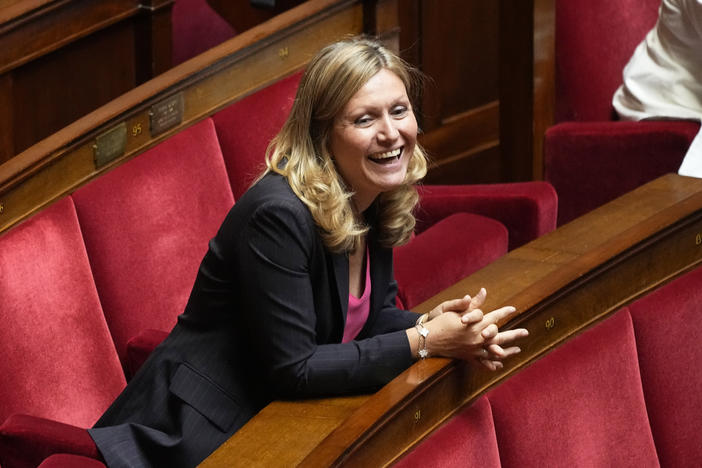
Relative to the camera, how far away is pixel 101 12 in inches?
39.3

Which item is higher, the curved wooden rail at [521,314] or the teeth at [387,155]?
the teeth at [387,155]

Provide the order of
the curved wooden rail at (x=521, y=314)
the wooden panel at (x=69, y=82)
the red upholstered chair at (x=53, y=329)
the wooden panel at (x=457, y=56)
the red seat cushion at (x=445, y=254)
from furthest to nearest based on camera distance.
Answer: the wooden panel at (x=457, y=56)
the wooden panel at (x=69, y=82)
the red seat cushion at (x=445, y=254)
the red upholstered chair at (x=53, y=329)
the curved wooden rail at (x=521, y=314)

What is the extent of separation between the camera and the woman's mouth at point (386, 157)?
23.9 inches

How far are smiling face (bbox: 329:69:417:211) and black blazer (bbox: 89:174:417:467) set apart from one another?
4cm

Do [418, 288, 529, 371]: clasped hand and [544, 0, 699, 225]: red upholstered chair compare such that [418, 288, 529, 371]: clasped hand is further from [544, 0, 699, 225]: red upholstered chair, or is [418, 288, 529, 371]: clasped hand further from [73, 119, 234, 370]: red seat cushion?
[544, 0, 699, 225]: red upholstered chair

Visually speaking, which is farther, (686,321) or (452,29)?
(452,29)

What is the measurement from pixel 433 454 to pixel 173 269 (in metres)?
0.41

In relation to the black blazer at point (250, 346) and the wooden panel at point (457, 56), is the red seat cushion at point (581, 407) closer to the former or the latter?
the black blazer at point (250, 346)

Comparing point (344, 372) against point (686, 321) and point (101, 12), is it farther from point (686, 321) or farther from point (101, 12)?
point (101, 12)

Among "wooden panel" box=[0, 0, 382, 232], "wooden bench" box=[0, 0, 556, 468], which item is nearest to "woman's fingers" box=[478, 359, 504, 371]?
"wooden bench" box=[0, 0, 556, 468]

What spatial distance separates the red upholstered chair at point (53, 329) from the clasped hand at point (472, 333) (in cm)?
27

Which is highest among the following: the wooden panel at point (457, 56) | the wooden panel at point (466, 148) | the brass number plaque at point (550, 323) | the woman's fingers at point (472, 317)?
the woman's fingers at point (472, 317)

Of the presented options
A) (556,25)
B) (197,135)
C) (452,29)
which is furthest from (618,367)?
(452,29)

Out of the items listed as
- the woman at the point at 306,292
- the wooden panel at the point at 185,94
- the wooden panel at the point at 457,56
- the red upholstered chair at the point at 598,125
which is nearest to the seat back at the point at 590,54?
the red upholstered chair at the point at 598,125
